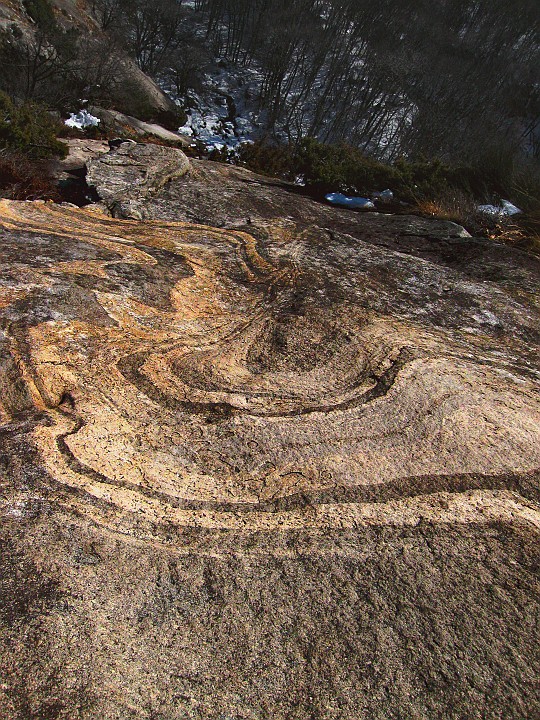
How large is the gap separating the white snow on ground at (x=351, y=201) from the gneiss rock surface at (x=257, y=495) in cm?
460

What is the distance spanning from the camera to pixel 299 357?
3730 mm

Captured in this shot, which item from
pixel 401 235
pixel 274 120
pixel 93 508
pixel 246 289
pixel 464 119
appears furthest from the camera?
pixel 464 119

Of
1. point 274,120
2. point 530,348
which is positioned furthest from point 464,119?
point 530,348

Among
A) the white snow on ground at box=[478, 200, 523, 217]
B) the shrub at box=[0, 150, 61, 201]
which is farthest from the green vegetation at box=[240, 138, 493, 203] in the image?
the shrub at box=[0, 150, 61, 201]

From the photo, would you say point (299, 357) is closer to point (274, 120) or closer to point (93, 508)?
point (93, 508)

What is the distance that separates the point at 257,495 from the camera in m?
2.56

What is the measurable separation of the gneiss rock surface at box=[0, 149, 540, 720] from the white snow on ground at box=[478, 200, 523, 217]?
4837 mm

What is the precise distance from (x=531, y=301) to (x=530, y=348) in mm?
1048

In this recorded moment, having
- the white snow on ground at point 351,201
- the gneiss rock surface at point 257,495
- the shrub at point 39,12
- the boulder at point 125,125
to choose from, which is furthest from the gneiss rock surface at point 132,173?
the shrub at point 39,12

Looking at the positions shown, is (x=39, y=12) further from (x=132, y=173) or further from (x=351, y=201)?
(x=351, y=201)

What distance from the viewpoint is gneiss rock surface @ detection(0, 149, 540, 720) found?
1.80 metres

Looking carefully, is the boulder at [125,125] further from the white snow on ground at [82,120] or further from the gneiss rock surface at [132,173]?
the gneiss rock surface at [132,173]

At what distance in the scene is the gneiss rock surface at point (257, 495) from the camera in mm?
1803

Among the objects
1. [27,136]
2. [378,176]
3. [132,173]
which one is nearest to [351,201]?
[378,176]
